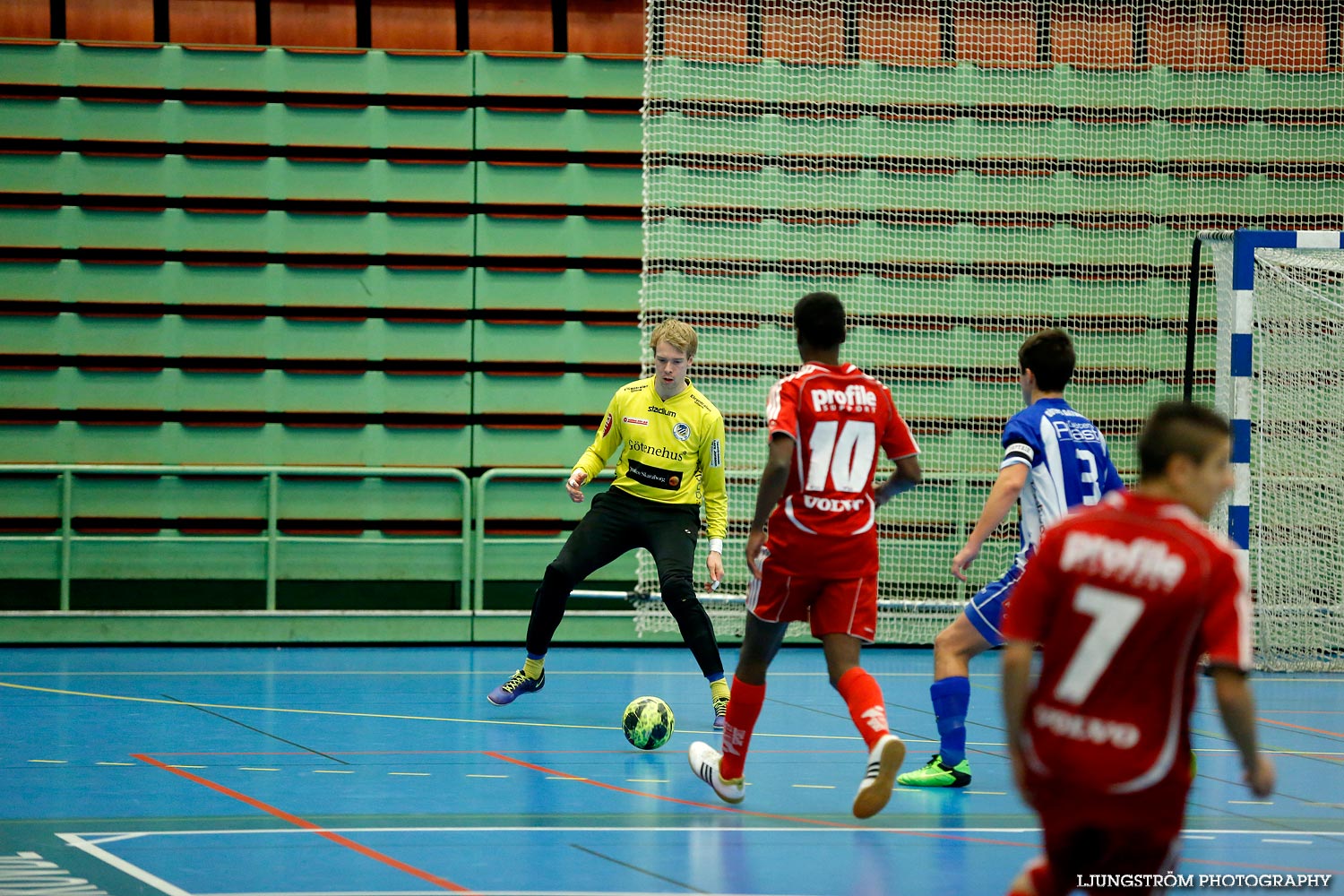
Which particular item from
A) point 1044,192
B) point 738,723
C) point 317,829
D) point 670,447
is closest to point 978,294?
point 1044,192

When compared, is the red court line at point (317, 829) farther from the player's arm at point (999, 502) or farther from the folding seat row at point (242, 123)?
the folding seat row at point (242, 123)

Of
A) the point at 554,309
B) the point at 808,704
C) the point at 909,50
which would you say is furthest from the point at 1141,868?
the point at 909,50

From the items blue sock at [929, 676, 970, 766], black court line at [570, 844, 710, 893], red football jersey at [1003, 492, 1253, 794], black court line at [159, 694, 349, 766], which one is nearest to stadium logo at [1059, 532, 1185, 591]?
red football jersey at [1003, 492, 1253, 794]

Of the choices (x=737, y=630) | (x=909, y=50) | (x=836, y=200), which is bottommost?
(x=737, y=630)

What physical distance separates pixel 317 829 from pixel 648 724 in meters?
2.09

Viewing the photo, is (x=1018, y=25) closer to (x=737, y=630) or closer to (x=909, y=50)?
(x=909, y=50)

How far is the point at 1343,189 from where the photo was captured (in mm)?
12320

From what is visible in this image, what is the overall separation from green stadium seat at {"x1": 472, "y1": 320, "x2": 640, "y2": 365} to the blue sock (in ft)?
21.3

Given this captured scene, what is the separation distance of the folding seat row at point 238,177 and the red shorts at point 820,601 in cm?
768

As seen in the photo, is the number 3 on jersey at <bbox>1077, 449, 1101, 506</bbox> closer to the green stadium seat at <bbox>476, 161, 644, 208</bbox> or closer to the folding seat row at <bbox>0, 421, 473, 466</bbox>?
the green stadium seat at <bbox>476, 161, 644, 208</bbox>

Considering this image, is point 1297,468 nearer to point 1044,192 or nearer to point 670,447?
point 1044,192

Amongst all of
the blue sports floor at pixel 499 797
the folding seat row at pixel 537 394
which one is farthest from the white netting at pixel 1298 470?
the folding seat row at pixel 537 394

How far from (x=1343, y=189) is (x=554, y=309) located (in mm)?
6889

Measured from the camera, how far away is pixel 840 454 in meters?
5.01
